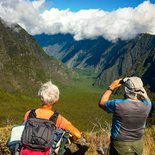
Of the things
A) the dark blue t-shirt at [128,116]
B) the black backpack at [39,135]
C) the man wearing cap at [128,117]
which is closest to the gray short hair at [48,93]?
the black backpack at [39,135]

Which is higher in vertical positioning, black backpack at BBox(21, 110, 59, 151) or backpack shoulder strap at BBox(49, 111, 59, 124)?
backpack shoulder strap at BBox(49, 111, 59, 124)

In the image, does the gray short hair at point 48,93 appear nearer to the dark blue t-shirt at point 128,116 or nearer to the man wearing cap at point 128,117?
the man wearing cap at point 128,117

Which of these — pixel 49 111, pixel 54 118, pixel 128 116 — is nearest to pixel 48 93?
pixel 49 111

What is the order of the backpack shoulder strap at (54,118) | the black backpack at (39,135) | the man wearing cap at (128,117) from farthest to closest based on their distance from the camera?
1. the man wearing cap at (128,117)
2. the backpack shoulder strap at (54,118)
3. the black backpack at (39,135)

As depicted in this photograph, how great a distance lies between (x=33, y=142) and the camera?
10406 millimetres

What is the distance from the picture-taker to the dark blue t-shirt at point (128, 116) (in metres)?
11.4

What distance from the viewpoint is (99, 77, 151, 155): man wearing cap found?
11.4 metres

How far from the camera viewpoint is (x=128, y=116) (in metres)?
11.5

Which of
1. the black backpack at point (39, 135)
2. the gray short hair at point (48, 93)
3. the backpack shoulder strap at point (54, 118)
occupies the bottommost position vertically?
the black backpack at point (39, 135)

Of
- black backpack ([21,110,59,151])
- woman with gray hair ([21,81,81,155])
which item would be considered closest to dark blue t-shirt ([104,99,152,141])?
woman with gray hair ([21,81,81,155])

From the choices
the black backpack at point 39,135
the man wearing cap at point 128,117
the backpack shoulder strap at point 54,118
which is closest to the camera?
the black backpack at point 39,135

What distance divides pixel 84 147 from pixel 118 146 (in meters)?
4.82

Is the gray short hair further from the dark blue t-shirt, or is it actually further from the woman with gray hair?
the dark blue t-shirt

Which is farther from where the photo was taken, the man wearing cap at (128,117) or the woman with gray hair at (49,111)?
the man wearing cap at (128,117)
